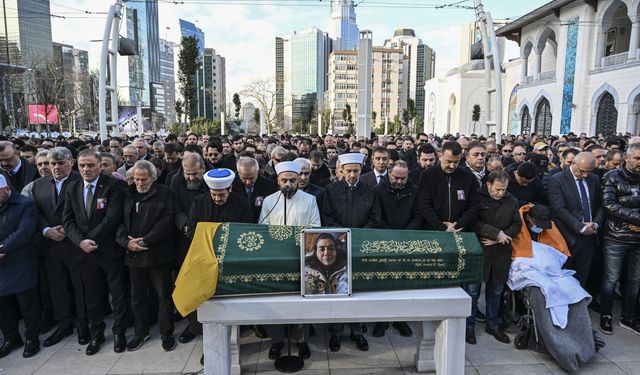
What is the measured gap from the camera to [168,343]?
4727 millimetres

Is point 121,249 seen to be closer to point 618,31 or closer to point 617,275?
point 617,275

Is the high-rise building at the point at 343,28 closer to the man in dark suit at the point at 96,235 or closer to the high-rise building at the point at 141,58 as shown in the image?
the high-rise building at the point at 141,58

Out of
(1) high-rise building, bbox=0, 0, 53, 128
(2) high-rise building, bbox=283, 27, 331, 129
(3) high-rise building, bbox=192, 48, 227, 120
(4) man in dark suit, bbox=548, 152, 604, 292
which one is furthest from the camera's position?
(2) high-rise building, bbox=283, 27, 331, 129

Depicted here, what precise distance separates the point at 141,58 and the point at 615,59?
8111 centimetres

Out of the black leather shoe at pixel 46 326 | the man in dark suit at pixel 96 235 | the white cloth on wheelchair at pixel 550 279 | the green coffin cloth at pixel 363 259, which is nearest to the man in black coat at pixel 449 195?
the white cloth on wheelchair at pixel 550 279

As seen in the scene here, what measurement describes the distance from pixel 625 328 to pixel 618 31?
3238 cm

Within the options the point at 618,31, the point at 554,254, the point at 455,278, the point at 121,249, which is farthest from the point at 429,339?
the point at 618,31

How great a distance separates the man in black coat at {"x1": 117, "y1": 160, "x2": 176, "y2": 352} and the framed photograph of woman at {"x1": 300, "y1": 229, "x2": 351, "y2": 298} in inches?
76.6

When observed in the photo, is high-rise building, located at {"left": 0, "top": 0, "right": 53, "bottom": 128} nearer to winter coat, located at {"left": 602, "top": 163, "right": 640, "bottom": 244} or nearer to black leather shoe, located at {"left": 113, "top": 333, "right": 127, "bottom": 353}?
black leather shoe, located at {"left": 113, "top": 333, "right": 127, "bottom": 353}

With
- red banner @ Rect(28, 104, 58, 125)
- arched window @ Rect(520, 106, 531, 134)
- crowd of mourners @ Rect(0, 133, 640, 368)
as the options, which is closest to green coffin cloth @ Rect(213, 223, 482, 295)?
crowd of mourners @ Rect(0, 133, 640, 368)

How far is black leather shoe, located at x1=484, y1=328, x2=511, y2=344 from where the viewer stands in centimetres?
483

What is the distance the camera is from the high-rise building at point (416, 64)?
387 ft

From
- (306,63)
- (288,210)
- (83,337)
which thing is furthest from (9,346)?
(306,63)

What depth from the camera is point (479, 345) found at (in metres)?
4.76
